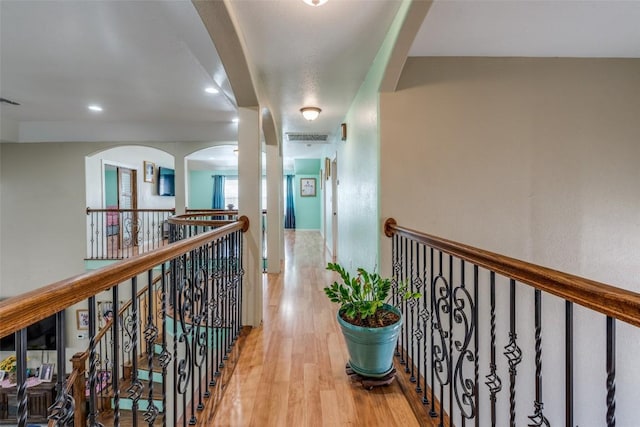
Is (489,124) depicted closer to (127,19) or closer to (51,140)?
(127,19)

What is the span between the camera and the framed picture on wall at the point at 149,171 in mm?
8375

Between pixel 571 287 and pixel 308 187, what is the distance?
9605 millimetres

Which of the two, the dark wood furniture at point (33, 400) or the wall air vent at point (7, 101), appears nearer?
the wall air vent at point (7, 101)

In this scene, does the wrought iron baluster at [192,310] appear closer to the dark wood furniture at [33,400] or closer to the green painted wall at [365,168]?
the green painted wall at [365,168]

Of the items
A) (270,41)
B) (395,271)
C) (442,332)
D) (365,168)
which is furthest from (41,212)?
(442,332)

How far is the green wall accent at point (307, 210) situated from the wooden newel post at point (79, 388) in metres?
7.86

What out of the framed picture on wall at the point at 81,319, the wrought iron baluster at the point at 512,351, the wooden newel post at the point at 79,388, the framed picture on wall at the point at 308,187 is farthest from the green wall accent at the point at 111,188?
the wrought iron baluster at the point at 512,351

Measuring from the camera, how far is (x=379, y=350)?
1.72m

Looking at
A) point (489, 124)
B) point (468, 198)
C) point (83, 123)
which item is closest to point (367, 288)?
point (468, 198)

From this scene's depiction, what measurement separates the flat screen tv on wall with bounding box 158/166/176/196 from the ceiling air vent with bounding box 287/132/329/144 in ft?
17.7

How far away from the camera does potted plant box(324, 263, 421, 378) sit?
169 centimetres

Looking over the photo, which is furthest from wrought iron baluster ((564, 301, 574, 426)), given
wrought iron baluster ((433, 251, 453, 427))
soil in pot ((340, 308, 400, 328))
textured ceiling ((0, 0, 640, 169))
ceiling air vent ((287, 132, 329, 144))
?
ceiling air vent ((287, 132, 329, 144))

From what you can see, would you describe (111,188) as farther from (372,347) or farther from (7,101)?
(372,347)

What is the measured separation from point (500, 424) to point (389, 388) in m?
1.52
